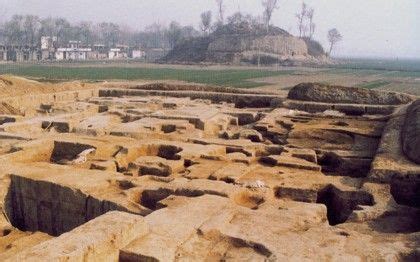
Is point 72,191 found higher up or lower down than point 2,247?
higher up

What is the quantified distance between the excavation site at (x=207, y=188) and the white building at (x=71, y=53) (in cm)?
7850

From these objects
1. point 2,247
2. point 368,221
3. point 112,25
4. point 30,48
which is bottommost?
point 2,247

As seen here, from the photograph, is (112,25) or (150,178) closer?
(150,178)

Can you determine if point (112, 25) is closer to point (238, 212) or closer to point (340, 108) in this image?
point (340, 108)

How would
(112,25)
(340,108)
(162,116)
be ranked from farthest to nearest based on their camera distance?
(112,25), (340,108), (162,116)

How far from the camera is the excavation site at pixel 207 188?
217 inches

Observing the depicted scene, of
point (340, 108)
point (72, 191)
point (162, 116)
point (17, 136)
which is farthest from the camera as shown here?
point (340, 108)

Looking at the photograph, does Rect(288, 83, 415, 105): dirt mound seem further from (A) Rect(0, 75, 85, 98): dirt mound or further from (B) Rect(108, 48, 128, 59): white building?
(B) Rect(108, 48, 128, 59): white building

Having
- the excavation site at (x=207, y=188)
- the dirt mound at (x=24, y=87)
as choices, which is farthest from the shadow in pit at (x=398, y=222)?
the dirt mound at (x=24, y=87)

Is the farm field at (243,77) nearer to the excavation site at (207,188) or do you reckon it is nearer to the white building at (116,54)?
the excavation site at (207,188)

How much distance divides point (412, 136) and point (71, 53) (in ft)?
293

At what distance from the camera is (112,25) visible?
150 metres

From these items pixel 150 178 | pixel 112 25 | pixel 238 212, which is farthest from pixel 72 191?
pixel 112 25

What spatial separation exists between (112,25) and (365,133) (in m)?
145
